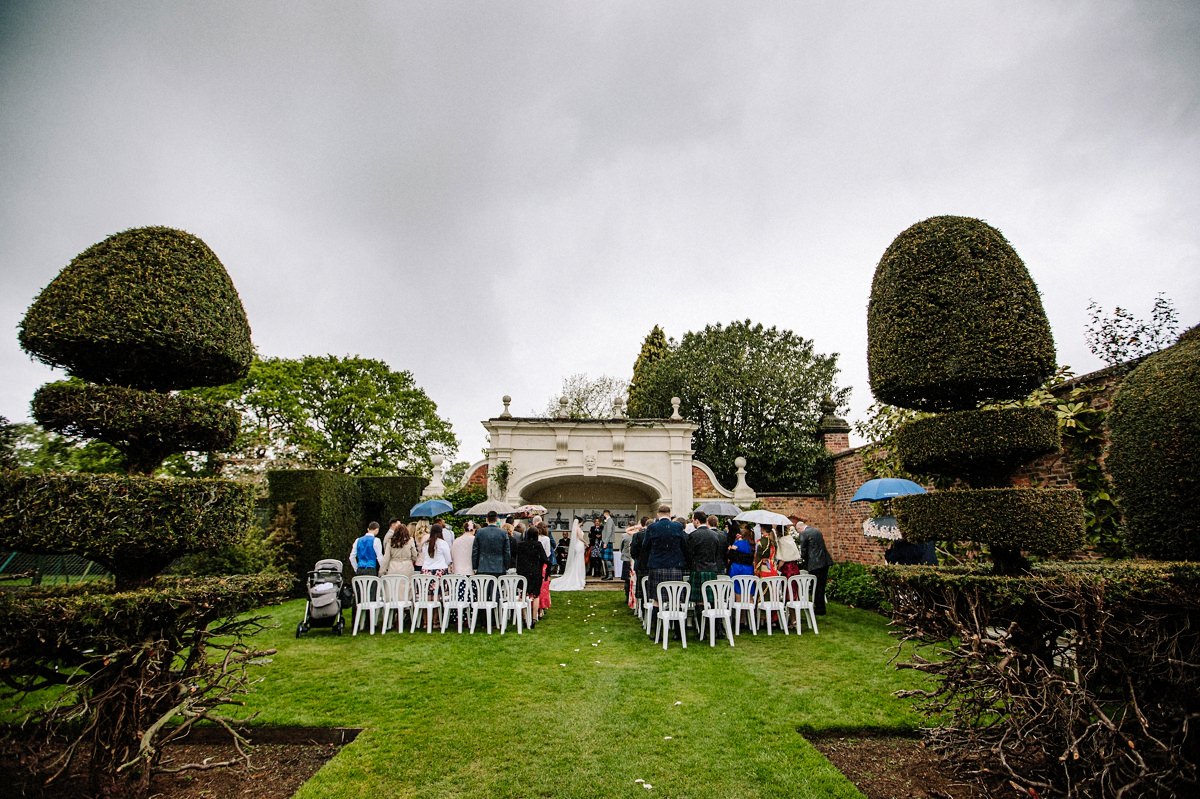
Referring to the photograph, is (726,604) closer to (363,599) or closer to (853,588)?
(853,588)

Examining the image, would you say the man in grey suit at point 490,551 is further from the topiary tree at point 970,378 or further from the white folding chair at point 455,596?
the topiary tree at point 970,378

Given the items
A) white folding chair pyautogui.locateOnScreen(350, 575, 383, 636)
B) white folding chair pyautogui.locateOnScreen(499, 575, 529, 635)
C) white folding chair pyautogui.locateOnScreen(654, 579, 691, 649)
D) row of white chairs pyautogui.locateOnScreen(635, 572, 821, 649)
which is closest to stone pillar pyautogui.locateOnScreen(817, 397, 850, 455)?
row of white chairs pyautogui.locateOnScreen(635, 572, 821, 649)

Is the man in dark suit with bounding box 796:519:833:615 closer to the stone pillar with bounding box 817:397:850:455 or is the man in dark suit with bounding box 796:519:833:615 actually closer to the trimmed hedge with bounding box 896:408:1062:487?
the trimmed hedge with bounding box 896:408:1062:487

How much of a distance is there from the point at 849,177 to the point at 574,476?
12.0 m

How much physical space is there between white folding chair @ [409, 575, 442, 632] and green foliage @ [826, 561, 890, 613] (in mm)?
7482

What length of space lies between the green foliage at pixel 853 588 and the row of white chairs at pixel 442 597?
6.40 meters

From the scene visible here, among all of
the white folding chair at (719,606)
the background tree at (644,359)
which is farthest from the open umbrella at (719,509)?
the background tree at (644,359)

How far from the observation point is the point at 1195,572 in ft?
8.62

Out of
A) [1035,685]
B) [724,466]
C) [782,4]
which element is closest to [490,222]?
[782,4]

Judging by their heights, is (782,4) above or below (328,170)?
above

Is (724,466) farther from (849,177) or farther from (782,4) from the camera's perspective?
(782,4)

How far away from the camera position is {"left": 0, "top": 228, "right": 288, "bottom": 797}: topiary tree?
2693mm

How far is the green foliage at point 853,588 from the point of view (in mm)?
10070

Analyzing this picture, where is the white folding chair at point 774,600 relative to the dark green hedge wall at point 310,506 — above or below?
below
